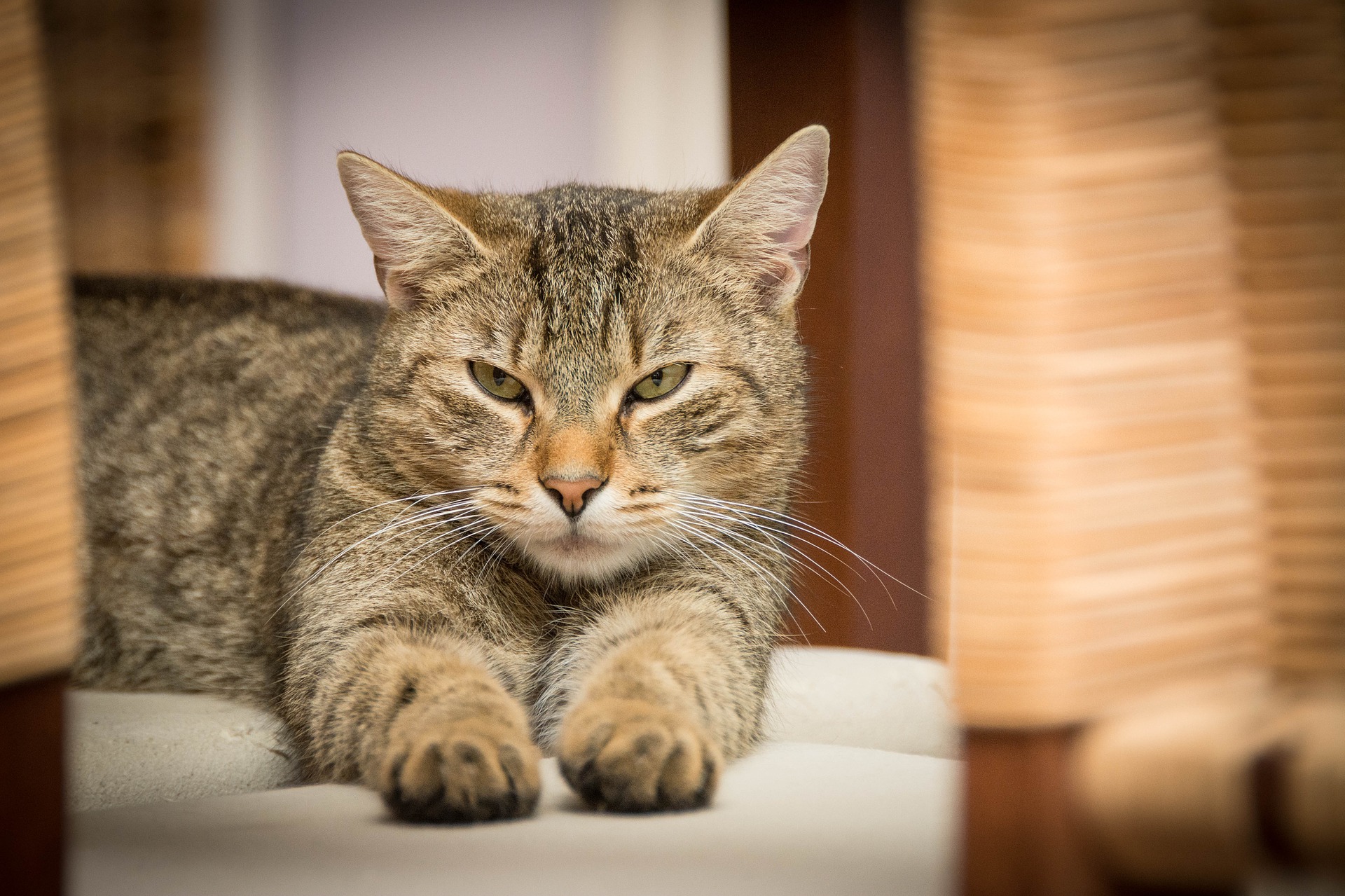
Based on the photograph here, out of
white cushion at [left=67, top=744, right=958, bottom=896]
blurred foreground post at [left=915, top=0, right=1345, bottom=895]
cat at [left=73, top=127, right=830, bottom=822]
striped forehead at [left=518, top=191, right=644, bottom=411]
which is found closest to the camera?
blurred foreground post at [left=915, top=0, right=1345, bottom=895]

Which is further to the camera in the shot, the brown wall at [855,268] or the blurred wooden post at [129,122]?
the blurred wooden post at [129,122]

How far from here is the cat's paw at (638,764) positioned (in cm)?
96

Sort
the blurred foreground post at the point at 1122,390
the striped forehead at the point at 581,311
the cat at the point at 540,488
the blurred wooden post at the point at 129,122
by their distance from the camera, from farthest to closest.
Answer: the blurred wooden post at the point at 129,122 < the striped forehead at the point at 581,311 < the cat at the point at 540,488 < the blurred foreground post at the point at 1122,390

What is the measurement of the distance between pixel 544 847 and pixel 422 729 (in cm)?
22

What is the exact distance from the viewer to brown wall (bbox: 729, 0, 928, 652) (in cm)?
207

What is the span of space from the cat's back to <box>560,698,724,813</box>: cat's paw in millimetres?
786

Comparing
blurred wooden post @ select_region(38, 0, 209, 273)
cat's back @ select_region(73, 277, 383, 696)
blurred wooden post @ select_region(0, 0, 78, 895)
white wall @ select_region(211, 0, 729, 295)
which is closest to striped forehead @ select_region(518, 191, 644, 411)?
cat's back @ select_region(73, 277, 383, 696)

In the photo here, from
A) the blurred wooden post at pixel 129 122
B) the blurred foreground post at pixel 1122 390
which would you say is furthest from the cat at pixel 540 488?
the blurred wooden post at pixel 129 122

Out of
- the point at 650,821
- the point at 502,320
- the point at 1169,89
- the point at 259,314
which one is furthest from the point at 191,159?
the point at 1169,89

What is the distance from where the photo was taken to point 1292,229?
593mm

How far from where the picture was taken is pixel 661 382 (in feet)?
4.75

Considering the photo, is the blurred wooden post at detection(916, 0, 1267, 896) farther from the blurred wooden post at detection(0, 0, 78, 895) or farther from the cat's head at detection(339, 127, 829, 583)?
the cat's head at detection(339, 127, 829, 583)

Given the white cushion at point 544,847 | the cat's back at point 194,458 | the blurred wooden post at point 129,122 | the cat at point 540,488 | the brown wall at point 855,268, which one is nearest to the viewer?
the white cushion at point 544,847

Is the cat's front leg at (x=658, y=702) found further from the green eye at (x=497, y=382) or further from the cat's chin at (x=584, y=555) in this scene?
the green eye at (x=497, y=382)
